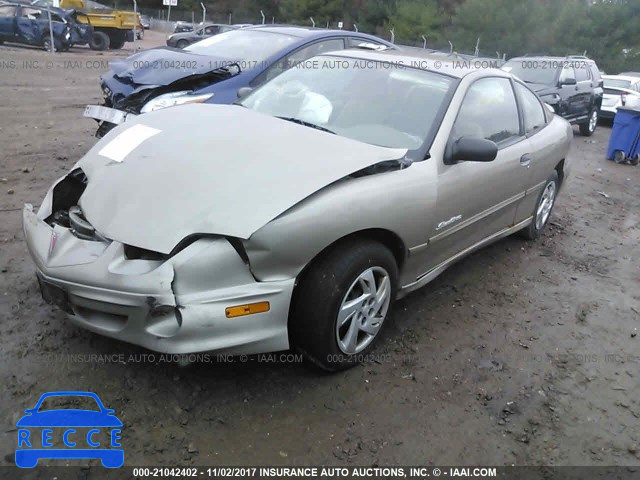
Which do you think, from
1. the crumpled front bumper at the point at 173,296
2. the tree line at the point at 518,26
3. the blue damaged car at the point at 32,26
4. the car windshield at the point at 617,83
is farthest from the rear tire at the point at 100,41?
the tree line at the point at 518,26

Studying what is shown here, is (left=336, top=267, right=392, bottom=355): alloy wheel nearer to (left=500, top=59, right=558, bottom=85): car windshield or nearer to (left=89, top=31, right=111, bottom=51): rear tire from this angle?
(left=500, top=59, right=558, bottom=85): car windshield

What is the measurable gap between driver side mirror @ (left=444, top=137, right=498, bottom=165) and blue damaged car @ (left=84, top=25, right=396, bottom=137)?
301 centimetres

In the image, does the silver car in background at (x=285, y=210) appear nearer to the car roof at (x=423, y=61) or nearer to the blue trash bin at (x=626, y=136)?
the car roof at (x=423, y=61)

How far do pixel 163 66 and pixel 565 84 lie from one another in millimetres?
8371

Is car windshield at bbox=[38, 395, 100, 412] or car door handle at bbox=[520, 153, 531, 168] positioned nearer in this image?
car windshield at bbox=[38, 395, 100, 412]

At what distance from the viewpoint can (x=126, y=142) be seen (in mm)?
3189

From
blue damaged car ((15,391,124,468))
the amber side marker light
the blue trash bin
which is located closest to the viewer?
blue damaged car ((15,391,124,468))

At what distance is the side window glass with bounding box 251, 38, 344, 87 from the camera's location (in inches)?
244

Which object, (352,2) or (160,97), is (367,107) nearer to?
(160,97)

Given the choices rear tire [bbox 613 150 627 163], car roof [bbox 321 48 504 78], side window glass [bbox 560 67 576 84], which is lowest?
rear tire [bbox 613 150 627 163]

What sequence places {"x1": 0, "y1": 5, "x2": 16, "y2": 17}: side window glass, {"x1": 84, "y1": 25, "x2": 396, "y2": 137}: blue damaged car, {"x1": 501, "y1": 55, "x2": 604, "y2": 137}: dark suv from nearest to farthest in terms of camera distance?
1. {"x1": 84, "y1": 25, "x2": 396, "y2": 137}: blue damaged car
2. {"x1": 501, "y1": 55, "x2": 604, "y2": 137}: dark suv
3. {"x1": 0, "y1": 5, "x2": 16, "y2": 17}: side window glass

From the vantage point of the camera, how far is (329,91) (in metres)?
3.74

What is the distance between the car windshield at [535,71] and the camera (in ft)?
36.5

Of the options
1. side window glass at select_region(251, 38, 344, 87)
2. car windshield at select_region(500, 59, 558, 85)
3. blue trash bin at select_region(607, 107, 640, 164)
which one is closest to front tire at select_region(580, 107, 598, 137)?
car windshield at select_region(500, 59, 558, 85)
